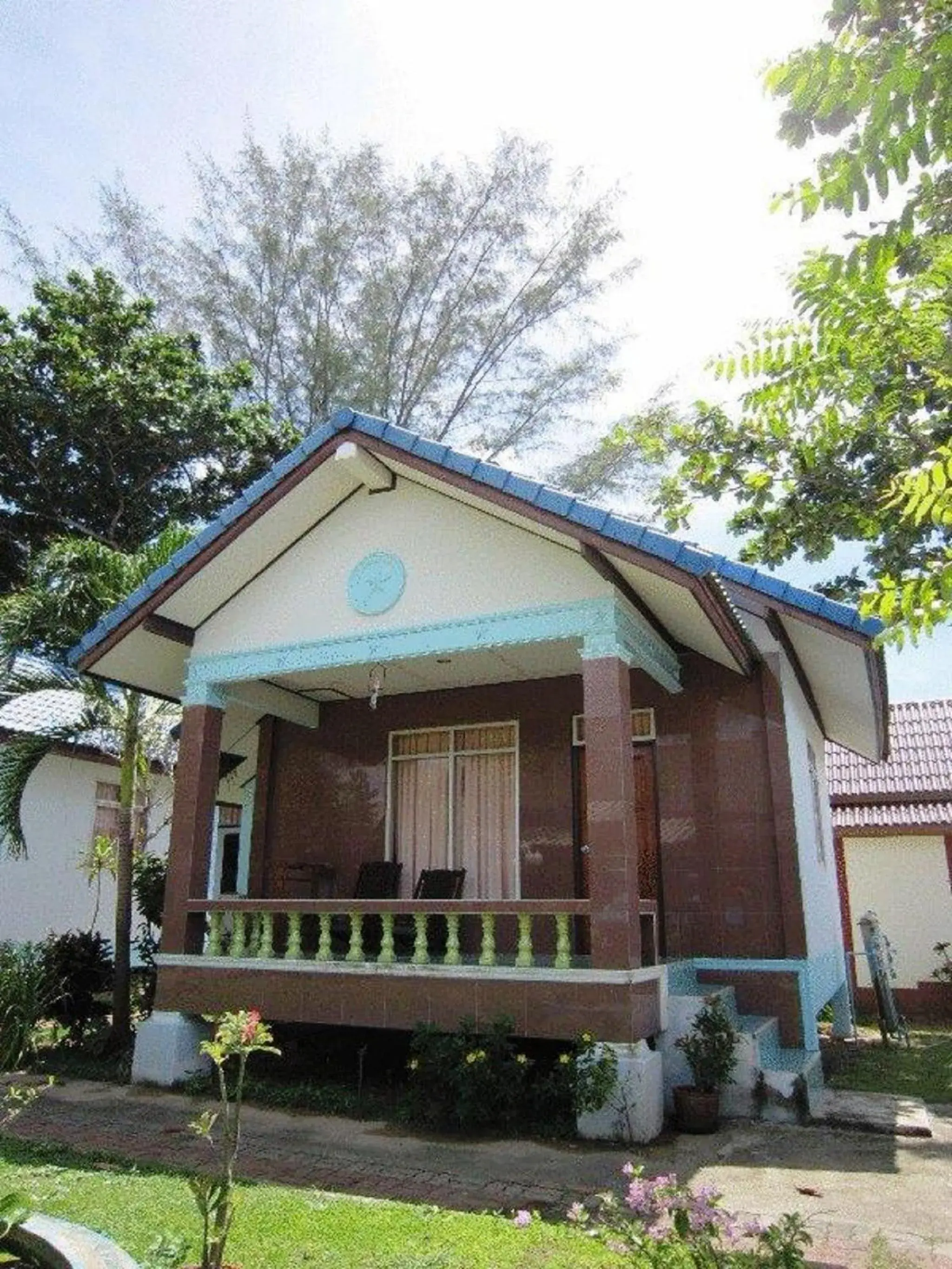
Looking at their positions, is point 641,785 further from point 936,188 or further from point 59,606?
point 936,188

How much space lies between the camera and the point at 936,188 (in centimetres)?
323

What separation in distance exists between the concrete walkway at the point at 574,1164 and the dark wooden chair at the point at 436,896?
2.57 m

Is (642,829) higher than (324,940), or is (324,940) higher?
(642,829)

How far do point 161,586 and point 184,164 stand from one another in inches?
661

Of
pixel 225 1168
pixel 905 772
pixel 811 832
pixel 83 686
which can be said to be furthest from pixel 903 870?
pixel 225 1168

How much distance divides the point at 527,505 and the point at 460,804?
4.16m

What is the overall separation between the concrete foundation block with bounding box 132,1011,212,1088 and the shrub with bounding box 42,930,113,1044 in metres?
2.03

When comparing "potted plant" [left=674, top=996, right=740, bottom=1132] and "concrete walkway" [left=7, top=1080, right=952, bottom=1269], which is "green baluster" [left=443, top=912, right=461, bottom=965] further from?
"potted plant" [left=674, top=996, right=740, bottom=1132]

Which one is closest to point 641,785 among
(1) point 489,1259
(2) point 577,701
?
(2) point 577,701

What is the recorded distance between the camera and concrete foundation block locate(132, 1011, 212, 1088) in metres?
8.46

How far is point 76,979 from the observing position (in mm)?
10531

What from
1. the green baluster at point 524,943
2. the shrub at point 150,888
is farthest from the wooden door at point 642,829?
the shrub at point 150,888

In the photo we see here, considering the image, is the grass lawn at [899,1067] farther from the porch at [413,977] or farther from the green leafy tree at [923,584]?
the green leafy tree at [923,584]

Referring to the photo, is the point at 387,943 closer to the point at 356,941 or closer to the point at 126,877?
the point at 356,941
